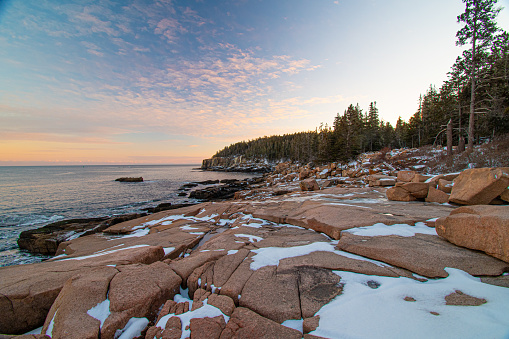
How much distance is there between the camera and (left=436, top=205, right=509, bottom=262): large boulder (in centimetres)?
375

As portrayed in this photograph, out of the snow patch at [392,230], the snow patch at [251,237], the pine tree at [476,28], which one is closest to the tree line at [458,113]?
the pine tree at [476,28]

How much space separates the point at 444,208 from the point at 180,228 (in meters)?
12.3

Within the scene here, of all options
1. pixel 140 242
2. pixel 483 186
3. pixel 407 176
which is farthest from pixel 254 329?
pixel 407 176

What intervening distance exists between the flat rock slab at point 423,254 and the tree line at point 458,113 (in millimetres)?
16623

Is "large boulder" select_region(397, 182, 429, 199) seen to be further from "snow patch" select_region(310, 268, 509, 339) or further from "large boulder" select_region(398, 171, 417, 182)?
"snow patch" select_region(310, 268, 509, 339)

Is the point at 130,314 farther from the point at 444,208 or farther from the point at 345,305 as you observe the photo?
the point at 444,208

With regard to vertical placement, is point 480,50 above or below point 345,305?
above

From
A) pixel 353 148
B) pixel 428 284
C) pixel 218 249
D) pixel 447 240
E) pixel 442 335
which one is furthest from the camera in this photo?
pixel 353 148

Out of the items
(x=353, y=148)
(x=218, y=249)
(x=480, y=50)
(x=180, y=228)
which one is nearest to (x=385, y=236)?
(x=218, y=249)

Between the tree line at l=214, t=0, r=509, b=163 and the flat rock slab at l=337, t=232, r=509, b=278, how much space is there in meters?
16.6

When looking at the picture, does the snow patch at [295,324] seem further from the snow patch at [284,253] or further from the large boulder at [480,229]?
the large boulder at [480,229]

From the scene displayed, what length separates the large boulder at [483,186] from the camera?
6.23 m

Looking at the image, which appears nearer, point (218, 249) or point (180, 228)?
point (218, 249)

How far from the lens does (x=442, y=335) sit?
2287 millimetres
